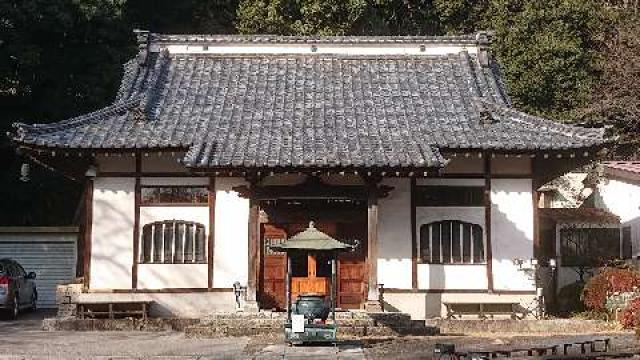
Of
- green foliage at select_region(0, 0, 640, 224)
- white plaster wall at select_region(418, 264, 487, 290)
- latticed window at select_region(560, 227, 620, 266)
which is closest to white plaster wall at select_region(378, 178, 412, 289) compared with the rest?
white plaster wall at select_region(418, 264, 487, 290)

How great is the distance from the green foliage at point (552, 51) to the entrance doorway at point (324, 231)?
1802 centimetres

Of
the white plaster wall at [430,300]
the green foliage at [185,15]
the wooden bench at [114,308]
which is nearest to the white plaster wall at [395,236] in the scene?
the white plaster wall at [430,300]

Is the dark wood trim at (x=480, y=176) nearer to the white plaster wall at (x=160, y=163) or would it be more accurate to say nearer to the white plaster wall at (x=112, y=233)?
the white plaster wall at (x=160, y=163)

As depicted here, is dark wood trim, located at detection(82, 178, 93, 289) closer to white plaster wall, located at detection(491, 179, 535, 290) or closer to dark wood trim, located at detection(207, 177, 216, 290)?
dark wood trim, located at detection(207, 177, 216, 290)

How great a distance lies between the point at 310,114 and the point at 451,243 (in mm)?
5387

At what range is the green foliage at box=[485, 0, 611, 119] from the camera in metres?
35.6

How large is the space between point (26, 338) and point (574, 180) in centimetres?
2268

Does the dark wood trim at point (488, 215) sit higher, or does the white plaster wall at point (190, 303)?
the dark wood trim at point (488, 215)

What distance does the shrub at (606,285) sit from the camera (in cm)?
2008

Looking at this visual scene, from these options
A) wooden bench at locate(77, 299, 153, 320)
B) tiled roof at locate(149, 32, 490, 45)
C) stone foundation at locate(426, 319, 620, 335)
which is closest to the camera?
stone foundation at locate(426, 319, 620, 335)

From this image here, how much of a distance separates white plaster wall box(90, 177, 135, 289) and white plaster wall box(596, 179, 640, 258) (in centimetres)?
1589

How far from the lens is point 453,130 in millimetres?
20578

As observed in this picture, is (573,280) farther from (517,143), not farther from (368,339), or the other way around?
(368,339)

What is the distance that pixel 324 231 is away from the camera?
66.9ft
